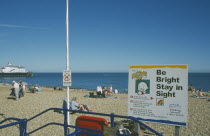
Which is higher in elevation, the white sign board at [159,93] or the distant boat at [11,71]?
the white sign board at [159,93]

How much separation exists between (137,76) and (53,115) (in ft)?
24.9

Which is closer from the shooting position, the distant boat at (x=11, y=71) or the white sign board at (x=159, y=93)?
the white sign board at (x=159, y=93)

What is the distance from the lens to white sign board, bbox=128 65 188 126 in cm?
459

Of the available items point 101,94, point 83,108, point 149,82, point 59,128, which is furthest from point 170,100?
point 101,94

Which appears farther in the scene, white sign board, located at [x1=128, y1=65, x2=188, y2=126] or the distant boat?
the distant boat

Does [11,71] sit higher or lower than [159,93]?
lower

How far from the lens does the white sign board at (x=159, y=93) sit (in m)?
4.59

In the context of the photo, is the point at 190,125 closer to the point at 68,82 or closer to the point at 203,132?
the point at 203,132

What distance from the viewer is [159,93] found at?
486 cm

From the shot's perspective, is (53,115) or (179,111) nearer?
(179,111)

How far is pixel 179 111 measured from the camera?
458 cm

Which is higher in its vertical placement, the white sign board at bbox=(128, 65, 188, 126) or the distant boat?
the white sign board at bbox=(128, 65, 188, 126)

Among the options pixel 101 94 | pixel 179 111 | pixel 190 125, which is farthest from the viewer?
pixel 101 94

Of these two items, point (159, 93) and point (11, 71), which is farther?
point (11, 71)
